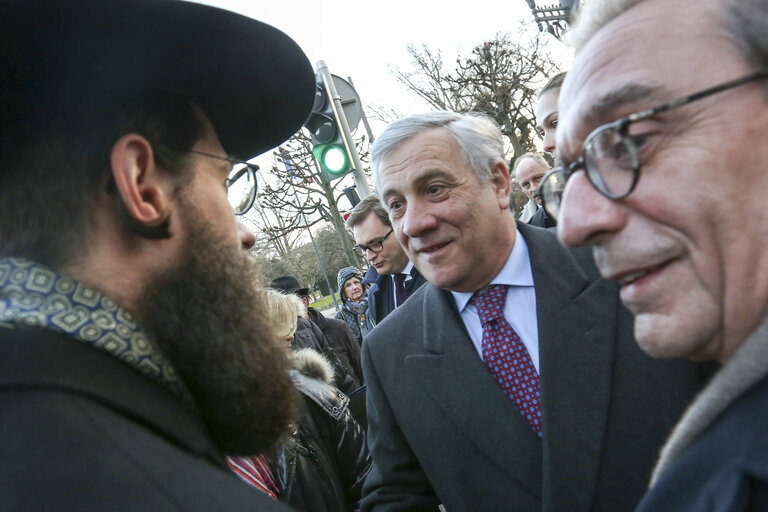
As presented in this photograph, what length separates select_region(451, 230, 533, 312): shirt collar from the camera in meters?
2.12

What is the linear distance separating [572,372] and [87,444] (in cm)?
151

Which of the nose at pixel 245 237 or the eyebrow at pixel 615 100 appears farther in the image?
the nose at pixel 245 237

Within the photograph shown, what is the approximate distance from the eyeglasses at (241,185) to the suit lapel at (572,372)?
1.18 m

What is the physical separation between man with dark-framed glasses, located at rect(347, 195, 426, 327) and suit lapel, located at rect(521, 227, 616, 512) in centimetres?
247

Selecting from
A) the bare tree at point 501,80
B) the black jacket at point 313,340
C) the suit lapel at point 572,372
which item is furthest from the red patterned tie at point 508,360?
the bare tree at point 501,80

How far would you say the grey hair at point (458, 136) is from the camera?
7.86 ft

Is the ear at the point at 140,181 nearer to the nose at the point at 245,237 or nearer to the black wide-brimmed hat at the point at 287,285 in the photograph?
the nose at the point at 245,237

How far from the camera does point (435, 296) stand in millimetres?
2270

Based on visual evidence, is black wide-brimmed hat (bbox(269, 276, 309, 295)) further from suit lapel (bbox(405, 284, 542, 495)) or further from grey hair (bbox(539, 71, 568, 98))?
suit lapel (bbox(405, 284, 542, 495))

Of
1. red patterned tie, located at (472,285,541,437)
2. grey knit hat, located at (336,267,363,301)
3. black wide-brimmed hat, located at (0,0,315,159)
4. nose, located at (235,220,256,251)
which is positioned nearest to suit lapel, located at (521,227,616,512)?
red patterned tie, located at (472,285,541,437)

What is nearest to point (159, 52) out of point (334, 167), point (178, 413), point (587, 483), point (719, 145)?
point (178, 413)

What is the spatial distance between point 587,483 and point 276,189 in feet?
61.0

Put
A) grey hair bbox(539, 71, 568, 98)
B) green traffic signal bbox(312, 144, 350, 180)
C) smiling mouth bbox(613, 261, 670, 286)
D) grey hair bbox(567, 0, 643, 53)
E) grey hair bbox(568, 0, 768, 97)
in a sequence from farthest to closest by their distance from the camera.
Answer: green traffic signal bbox(312, 144, 350, 180) < grey hair bbox(539, 71, 568, 98) < grey hair bbox(567, 0, 643, 53) < smiling mouth bbox(613, 261, 670, 286) < grey hair bbox(568, 0, 768, 97)

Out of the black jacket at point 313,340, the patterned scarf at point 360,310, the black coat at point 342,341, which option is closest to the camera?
the black jacket at point 313,340
